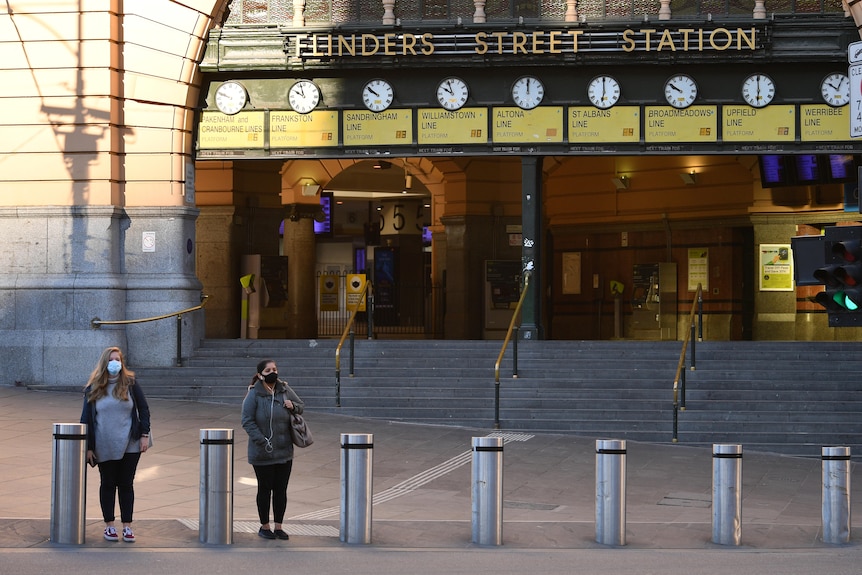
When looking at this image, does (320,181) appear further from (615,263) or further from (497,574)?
(497,574)

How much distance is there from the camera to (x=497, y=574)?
31.4ft

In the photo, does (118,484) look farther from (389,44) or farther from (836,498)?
(389,44)

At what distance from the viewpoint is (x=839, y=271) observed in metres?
10.0

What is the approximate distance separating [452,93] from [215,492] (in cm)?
1388

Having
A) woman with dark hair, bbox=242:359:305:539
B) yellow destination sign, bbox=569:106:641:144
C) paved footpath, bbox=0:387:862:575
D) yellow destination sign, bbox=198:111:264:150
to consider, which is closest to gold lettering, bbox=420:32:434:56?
yellow destination sign, bbox=569:106:641:144

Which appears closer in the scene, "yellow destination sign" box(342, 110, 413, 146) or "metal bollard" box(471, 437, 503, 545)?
"metal bollard" box(471, 437, 503, 545)

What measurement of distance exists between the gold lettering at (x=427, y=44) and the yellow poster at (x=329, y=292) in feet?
30.7

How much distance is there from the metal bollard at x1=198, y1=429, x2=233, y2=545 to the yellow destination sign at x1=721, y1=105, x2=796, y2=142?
1476 centimetres

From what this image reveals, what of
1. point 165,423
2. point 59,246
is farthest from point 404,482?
Result: point 59,246

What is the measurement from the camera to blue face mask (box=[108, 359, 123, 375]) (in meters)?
10.8

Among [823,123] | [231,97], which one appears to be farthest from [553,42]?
[231,97]

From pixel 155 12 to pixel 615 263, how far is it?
14.6 meters

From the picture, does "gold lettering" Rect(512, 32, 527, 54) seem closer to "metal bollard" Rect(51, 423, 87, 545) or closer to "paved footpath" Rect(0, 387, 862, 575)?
"paved footpath" Rect(0, 387, 862, 575)

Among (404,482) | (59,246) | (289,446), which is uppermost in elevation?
(59,246)
